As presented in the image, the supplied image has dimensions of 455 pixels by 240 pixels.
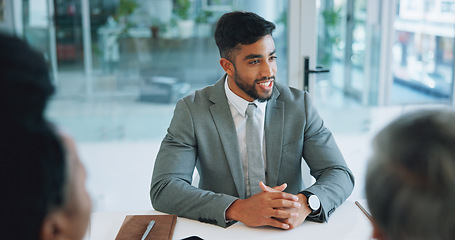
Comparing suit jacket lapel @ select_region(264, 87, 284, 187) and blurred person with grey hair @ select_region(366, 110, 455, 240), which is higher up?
blurred person with grey hair @ select_region(366, 110, 455, 240)

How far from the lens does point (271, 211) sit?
1590mm

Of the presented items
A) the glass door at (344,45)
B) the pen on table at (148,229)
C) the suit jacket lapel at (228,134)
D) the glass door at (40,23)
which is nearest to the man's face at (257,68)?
the suit jacket lapel at (228,134)

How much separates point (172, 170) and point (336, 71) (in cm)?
186

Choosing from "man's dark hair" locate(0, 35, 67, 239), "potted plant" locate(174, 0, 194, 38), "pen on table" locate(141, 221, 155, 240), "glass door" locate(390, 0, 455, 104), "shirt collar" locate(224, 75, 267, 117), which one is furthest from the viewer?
"glass door" locate(390, 0, 455, 104)

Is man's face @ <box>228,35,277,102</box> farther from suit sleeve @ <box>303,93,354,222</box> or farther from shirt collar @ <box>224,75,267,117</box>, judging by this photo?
suit sleeve @ <box>303,93,354,222</box>

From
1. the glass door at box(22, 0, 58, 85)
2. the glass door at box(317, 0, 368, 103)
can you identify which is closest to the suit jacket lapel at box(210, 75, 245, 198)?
the glass door at box(317, 0, 368, 103)

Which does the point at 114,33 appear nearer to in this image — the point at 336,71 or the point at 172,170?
the point at 336,71

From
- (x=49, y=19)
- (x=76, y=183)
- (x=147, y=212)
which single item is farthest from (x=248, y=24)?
(x=49, y=19)

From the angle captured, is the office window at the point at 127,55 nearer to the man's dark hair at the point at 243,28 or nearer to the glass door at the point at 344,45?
the glass door at the point at 344,45

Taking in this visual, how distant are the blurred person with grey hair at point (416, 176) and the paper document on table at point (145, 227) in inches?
39.7

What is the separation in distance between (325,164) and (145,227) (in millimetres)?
808

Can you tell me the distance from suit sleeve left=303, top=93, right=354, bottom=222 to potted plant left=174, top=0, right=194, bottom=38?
4.95ft

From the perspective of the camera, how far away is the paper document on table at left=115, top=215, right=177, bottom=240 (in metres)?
1.56

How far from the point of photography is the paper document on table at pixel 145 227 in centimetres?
156
